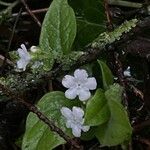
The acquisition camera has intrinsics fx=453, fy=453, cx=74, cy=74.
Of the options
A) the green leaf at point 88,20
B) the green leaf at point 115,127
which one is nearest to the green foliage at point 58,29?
the green leaf at point 88,20

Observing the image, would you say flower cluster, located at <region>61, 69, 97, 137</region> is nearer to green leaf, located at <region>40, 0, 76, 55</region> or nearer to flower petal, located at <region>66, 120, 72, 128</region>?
flower petal, located at <region>66, 120, 72, 128</region>

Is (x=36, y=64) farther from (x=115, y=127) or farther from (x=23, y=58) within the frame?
(x=115, y=127)

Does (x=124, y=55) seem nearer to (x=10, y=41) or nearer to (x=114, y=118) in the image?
(x=114, y=118)

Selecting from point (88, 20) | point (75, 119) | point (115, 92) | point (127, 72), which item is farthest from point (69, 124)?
point (88, 20)

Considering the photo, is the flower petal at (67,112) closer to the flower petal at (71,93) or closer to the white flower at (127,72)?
the flower petal at (71,93)

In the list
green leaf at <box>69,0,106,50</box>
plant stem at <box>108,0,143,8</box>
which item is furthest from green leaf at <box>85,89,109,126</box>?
plant stem at <box>108,0,143,8</box>

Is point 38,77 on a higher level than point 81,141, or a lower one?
higher

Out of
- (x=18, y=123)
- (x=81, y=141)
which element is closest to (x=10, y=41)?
(x=18, y=123)
